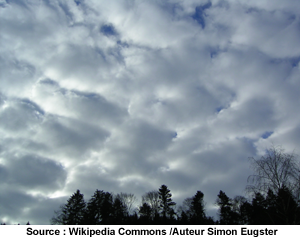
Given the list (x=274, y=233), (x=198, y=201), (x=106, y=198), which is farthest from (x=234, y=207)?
(x=274, y=233)

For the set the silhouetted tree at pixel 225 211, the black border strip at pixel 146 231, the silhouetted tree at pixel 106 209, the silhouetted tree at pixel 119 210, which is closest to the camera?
the black border strip at pixel 146 231

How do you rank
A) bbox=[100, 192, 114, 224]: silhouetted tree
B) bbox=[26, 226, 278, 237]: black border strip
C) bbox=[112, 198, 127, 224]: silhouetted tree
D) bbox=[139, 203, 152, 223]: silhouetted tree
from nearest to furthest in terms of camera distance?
1. bbox=[26, 226, 278, 237]: black border strip
2. bbox=[100, 192, 114, 224]: silhouetted tree
3. bbox=[112, 198, 127, 224]: silhouetted tree
4. bbox=[139, 203, 152, 223]: silhouetted tree

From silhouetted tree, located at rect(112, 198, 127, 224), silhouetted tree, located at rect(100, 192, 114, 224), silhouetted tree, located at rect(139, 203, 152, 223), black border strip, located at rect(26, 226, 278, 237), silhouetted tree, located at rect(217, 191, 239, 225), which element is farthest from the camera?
silhouetted tree, located at rect(139, 203, 152, 223)

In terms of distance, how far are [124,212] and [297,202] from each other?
6002cm

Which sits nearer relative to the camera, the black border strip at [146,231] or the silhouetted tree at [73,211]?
the black border strip at [146,231]

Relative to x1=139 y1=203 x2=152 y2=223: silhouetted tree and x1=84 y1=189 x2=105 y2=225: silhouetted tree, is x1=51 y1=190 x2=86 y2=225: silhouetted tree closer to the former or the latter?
x1=84 y1=189 x2=105 y2=225: silhouetted tree

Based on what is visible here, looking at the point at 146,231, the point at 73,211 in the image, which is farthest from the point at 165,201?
the point at 146,231

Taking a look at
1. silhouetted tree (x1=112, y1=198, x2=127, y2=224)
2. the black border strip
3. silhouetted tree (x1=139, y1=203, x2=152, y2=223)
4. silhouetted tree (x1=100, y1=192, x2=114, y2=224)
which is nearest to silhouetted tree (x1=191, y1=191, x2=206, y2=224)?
silhouetted tree (x1=139, y1=203, x2=152, y2=223)

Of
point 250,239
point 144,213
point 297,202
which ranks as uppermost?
point 250,239

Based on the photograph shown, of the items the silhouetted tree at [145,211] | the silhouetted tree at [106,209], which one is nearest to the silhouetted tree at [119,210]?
the silhouetted tree at [106,209]

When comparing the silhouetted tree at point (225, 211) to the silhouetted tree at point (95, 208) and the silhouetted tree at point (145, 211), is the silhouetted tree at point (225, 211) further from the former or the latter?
the silhouetted tree at point (95, 208)

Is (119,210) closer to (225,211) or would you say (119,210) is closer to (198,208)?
(198,208)

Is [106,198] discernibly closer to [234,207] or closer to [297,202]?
[234,207]

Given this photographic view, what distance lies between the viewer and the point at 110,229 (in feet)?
7.55
